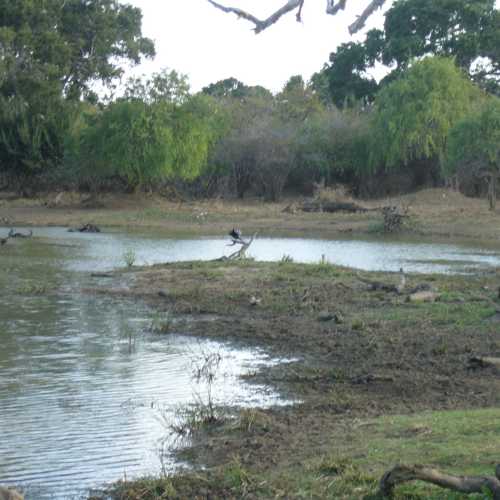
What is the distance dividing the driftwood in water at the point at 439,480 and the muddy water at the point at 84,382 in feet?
7.14

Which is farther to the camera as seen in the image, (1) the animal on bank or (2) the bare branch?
(2) the bare branch

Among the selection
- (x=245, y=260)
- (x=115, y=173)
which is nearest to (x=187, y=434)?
(x=245, y=260)

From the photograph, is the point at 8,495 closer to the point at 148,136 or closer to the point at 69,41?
the point at 148,136

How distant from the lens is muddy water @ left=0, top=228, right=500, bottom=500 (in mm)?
7695

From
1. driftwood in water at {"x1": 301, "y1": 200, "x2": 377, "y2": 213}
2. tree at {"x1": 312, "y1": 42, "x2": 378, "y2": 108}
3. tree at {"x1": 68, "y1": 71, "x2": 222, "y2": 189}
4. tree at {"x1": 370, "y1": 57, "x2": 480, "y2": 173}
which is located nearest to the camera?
driftwood in water at {"x1": 301, "y1": 200, "x2": 377, "y2": 213}

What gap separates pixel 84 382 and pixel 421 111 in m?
36.9

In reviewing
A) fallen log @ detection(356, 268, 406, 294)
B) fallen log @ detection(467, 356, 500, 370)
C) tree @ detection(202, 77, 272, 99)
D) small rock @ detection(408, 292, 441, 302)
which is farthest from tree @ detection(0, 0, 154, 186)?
fallen log @ detection(467, 356, 500, 370)

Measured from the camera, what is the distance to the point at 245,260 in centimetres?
2150

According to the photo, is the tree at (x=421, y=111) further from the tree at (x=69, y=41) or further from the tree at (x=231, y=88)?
the tree at (x=231, y=88)

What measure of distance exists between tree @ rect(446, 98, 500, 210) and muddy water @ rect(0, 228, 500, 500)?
1678 centimetres

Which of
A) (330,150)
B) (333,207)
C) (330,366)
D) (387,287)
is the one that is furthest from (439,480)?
(330,150)

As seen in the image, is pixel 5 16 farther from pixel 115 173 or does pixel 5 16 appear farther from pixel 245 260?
pixel 245 260

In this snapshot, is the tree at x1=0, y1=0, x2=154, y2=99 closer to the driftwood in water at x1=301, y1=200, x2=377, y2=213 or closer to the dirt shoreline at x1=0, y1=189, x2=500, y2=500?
the driftwood in water at x1=301, y1=200, x2=377, y2=213

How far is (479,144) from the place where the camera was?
38344mm
